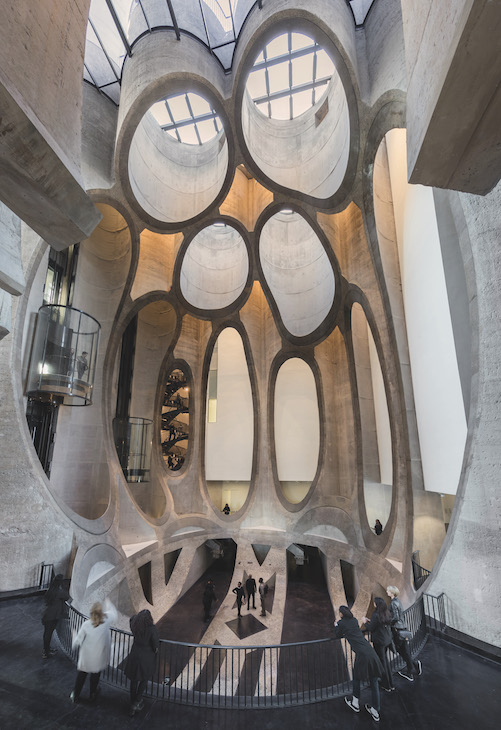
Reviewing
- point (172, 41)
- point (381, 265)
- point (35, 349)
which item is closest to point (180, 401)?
point (35, 349)

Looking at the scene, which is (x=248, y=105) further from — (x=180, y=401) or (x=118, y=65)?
(x=180, y=401)

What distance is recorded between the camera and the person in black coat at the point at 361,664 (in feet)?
13.0

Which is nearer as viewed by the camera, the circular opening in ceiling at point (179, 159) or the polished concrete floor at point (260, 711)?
the polished concrete floor at point (260, 711)

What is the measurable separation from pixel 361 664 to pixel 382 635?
0.52 meters

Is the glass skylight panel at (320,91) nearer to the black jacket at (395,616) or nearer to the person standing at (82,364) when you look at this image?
the person standing at (82,364)

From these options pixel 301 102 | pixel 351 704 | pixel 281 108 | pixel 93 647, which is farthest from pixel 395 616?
pixel 281 108

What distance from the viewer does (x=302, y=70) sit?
12.9 meters

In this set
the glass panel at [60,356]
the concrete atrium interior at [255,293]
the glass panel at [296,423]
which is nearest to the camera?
the concrete atrium interior at [255,293]

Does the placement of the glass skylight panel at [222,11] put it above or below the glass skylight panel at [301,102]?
below

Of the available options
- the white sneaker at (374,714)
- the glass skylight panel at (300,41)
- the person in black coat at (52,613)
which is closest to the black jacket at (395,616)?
the white sneaker at (374,714)

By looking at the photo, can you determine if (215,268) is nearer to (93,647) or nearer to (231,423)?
(231,423)

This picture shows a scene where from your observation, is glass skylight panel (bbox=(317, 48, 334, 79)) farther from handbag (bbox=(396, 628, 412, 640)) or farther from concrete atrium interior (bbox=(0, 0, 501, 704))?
handbag (bbox=(396, 628, 412, 640))

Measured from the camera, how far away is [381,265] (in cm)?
A: 1109

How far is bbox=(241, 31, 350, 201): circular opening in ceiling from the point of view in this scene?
39.2 feet
